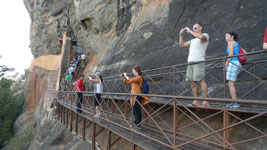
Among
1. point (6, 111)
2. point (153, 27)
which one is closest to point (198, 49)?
point (153, 27)

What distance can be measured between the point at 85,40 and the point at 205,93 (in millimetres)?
19247

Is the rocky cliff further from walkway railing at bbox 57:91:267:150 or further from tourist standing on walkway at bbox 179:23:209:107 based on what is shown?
walkway railing at bbox 57:91:267:150

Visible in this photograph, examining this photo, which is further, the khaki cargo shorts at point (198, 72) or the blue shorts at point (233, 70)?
the khaki cargo shorts at point (198, 72)

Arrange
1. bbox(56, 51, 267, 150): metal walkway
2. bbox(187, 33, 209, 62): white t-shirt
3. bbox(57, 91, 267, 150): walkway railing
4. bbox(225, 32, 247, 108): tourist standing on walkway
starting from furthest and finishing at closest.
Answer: bbox(187, 33, 209, 62): white t-shirt
bbox(225, 32, 247, 108): tourist standing on walkway
bbox(56, 51, 267, 150): metal walkway
bbox(57, 91, 267, 150): walkway railing

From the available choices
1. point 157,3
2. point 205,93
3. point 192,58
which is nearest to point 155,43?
point 157,3

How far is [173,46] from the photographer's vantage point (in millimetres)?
7352

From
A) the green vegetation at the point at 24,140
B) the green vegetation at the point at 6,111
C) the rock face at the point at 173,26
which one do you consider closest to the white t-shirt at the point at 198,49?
the rock face at the point at 173,26

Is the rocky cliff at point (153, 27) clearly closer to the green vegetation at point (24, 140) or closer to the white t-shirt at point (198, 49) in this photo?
the white t-shirt at point (198, 49)

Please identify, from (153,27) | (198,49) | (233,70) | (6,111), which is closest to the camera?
(233,70)

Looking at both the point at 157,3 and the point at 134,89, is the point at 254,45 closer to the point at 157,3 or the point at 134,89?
the point at 134,89

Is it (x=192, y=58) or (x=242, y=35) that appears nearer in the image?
(x=192, y=58)

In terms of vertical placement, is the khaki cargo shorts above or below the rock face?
below

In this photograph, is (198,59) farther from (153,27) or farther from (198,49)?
(153,27)

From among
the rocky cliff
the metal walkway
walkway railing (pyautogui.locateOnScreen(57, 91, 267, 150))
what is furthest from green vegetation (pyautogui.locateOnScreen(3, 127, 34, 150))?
the metal walkway
